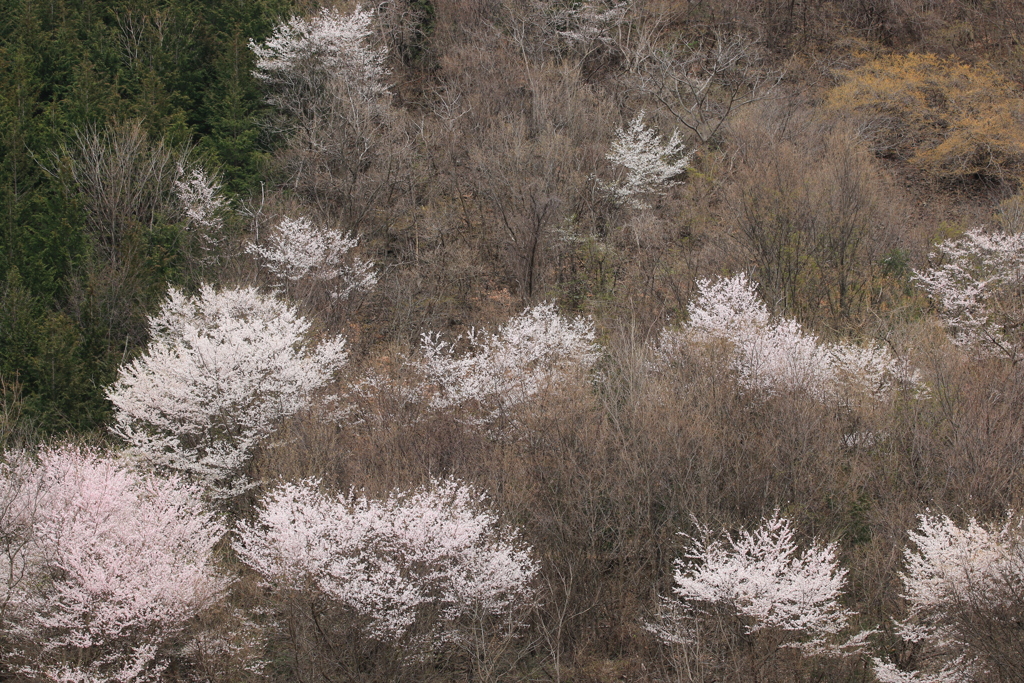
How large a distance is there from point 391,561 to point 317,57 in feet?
79.3

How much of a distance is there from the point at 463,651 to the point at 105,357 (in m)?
14.5

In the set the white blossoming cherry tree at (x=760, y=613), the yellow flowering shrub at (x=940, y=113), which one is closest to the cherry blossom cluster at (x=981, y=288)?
the yellow flowering shrub at (x=940, y=113)

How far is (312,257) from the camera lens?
82.4 feet

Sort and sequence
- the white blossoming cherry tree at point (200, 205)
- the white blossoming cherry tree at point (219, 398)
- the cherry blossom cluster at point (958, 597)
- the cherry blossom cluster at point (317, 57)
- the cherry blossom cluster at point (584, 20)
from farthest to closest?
the cherry blossom cluster at point (584, 20), the cherry blossom cluster at point (317, 57), the white blossoming cherry tree at point (200, 205), the white blossoming cherry tree at point (219, 398), the cherry blossom cluster at point (958, 597)

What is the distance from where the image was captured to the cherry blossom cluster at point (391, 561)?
12.3m

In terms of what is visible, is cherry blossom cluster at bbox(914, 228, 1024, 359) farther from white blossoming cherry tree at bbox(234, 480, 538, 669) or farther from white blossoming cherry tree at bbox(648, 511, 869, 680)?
white blossoming cherry tree at bbox(234, 480, 538, 669)

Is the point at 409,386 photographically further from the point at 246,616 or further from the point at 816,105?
the point at 816,105

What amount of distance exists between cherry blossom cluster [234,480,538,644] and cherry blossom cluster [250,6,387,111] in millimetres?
21470

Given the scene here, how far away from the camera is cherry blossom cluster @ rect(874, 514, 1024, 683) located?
1070 cm

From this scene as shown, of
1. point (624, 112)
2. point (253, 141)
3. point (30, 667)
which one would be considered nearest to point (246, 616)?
point (30, 667)

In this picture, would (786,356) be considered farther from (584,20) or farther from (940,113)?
(584,20)

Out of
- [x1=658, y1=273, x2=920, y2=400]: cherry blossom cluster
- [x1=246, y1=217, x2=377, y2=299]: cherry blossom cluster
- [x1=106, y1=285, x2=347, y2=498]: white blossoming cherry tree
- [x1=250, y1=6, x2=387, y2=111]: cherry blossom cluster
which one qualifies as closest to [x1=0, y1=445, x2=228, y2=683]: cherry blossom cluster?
[x1=106, y1=285, x2=347, y2=498]: white blossoming cherry tree

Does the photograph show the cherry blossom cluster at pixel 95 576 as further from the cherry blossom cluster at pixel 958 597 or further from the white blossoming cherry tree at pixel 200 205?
the white blossoming cherry tree at pixel 200 205

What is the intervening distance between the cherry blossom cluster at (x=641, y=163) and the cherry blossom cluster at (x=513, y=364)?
761 centimetres
